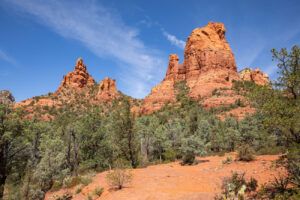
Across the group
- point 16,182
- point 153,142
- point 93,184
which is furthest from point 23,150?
point 153,142

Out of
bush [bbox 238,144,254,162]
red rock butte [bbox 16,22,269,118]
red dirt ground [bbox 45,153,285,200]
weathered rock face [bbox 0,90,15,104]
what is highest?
red rock butte [bbox 16,22,269,118]

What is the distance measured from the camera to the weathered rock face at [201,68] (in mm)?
95812

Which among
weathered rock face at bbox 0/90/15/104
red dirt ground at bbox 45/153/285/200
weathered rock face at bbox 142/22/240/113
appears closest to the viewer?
red dirt ground at bbox 45/153/285/200

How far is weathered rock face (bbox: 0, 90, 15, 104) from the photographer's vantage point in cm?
1591

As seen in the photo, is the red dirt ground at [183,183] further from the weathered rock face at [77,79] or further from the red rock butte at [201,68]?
the weathered rock face at [77,79]

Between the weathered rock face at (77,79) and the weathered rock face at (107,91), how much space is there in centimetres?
823

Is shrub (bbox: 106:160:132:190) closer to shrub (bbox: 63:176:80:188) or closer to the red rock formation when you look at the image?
shrub (bbox: 63:176:80:188)

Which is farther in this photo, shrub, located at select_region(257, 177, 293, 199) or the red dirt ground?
the red dirt ground

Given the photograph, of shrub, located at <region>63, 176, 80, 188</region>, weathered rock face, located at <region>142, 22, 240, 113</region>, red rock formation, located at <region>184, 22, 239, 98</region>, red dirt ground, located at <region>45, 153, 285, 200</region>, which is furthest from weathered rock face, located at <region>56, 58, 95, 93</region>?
red dirt ground, located at <region>45, 153, 285, 200</region>

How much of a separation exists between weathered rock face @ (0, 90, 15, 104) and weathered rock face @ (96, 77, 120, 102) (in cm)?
9908

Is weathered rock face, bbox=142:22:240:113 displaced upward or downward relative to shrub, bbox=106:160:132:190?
upward

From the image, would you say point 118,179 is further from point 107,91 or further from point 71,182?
point 107,91

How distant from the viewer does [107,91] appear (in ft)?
396

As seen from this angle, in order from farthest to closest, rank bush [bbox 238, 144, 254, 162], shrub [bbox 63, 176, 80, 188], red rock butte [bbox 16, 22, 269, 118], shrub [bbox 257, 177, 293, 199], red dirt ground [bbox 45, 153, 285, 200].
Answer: red rock butte [bbox 16, 22, 269, 118] < shrub [bbox 63, 176, 80, 188] < bush [bbox 238, 144, 254, 162] < red dirt ground [bbox 45, 153, 285, 200] < shrub [bbox 257, 177, 293, 199]
